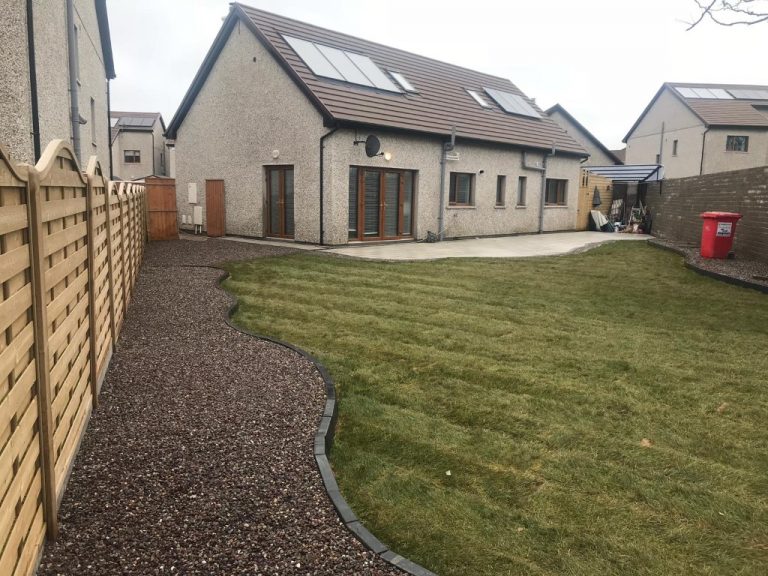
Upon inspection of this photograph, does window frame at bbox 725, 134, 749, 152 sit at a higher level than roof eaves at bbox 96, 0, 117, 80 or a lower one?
lower

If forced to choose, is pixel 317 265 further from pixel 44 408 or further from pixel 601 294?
pixel 44 408

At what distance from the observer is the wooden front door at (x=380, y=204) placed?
16.5 metres

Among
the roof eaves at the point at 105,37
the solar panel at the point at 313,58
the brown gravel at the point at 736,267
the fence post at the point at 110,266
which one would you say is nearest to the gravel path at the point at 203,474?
the fence post at the point at 110,266

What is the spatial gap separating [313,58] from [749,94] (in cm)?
3595

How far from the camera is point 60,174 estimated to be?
3146 millimetres

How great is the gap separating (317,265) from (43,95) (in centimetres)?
575

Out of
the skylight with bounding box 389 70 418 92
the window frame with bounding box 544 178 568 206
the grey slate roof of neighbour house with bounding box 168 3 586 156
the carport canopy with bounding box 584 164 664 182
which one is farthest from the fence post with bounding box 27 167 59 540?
the carport canopy with bounding box 584 164 664 182

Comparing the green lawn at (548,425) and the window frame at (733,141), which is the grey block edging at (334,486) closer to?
the green lawn at (548,425)

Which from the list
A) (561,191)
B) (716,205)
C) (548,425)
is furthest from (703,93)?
(548,425)

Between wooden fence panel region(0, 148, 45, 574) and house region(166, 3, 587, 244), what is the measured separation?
13.5m

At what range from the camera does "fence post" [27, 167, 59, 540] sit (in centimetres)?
233

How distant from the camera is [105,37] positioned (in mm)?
19719

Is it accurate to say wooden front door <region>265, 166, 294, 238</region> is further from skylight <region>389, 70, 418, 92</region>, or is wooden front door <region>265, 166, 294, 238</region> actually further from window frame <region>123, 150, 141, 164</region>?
window frame <region>123, 150, 141, 164</region>

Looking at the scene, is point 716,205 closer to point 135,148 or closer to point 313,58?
point 313,58
